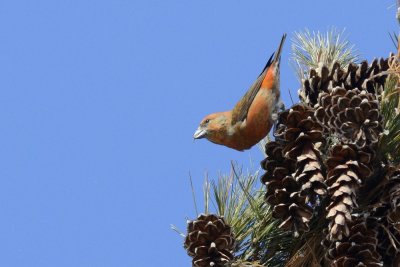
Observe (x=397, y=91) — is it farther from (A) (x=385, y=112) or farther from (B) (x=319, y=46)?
(B) (x=319, y=46)

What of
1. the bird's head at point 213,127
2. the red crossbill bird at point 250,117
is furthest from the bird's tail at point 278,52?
the bird's head at point 213,127

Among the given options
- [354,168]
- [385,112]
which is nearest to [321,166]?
[354,168]

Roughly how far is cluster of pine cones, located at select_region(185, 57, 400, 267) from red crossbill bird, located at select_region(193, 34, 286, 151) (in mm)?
1296

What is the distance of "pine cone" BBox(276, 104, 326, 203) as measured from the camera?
9.02 ft

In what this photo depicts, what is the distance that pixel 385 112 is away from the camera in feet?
9.58

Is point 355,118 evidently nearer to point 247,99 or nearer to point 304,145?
point 304,145

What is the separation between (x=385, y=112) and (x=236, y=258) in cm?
81

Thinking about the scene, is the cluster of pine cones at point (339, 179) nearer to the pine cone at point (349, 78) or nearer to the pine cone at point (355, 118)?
the pine cone at point (355, 118)

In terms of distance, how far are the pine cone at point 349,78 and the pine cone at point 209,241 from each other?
704mm

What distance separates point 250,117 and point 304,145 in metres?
1.71

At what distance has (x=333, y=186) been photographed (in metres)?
2.68

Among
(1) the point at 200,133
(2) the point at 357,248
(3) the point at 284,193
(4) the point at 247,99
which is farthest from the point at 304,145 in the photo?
(1) the point at 200,133

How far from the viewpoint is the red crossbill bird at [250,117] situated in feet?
14.6

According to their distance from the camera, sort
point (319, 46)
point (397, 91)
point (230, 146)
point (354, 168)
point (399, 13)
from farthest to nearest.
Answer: point (230, 146)
point (319, 46)
point (399, 13)
point (397, 91)
point (354, 168)
